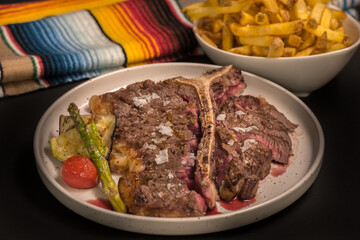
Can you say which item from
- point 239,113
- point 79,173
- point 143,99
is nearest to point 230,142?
point 239,113

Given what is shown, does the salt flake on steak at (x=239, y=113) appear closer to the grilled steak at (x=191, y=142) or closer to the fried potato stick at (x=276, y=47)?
the grilled steak at (x=191, y=142)

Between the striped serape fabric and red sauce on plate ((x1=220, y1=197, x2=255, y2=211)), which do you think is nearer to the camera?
red sauce on plate ((x1=220, y1=197, x2=255, y2=211))

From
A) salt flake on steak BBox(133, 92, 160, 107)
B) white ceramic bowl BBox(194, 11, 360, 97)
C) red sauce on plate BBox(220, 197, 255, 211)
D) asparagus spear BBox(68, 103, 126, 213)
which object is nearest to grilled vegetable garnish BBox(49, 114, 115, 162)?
asparagus spear BBox(68, 103, 126, 213)

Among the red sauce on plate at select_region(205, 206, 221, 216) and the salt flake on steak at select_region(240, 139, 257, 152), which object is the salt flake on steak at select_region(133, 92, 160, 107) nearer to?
the salt flake on steak at select_region(240, 139, 257, 152)

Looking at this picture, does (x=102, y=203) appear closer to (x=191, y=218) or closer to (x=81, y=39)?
(x=191, y=218)

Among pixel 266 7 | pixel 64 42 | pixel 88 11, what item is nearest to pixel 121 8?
pixel 88 11

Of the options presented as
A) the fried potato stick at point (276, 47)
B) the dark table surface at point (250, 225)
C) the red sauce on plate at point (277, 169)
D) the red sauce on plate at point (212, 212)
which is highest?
the fried potato stick at point (276, 47)

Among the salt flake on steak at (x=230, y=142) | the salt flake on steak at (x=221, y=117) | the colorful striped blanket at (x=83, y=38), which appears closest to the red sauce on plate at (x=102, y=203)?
the salt flake on steak at (x=230, y=142)
